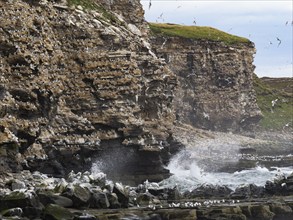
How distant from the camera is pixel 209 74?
16225 cm

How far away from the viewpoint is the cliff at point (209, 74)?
510ft

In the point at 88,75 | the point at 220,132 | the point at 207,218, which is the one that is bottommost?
the point at 220,132

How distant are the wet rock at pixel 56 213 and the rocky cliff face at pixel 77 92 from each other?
43.9 feet

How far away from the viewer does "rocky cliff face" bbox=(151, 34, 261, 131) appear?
511ft

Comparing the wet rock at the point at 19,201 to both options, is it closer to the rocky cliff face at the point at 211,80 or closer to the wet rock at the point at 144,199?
the wet rock at the point at 144,199

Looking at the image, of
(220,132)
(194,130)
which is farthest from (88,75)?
(220,132)

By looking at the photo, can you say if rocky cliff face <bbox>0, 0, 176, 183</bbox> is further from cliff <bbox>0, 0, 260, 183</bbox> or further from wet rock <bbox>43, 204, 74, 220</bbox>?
wet rock <bbox>43, 204, 74, 220</bbox>

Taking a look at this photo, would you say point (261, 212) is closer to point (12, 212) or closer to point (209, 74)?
point (12, 212)

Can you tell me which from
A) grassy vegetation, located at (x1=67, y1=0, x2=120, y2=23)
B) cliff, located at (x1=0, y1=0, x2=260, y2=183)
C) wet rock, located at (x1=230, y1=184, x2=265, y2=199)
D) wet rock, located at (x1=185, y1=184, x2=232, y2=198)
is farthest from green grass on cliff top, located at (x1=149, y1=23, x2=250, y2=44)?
wet rock, located at (x1=230, y1=184, x2=265, y2=199)

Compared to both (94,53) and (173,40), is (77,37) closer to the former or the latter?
(94,53)

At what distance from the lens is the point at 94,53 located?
77125 mm

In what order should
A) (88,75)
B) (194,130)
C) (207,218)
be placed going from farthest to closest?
(194,130) < (88,75) < (207,218)

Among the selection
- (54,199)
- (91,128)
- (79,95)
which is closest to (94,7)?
(79,95)

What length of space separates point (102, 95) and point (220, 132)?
90.4 metres
